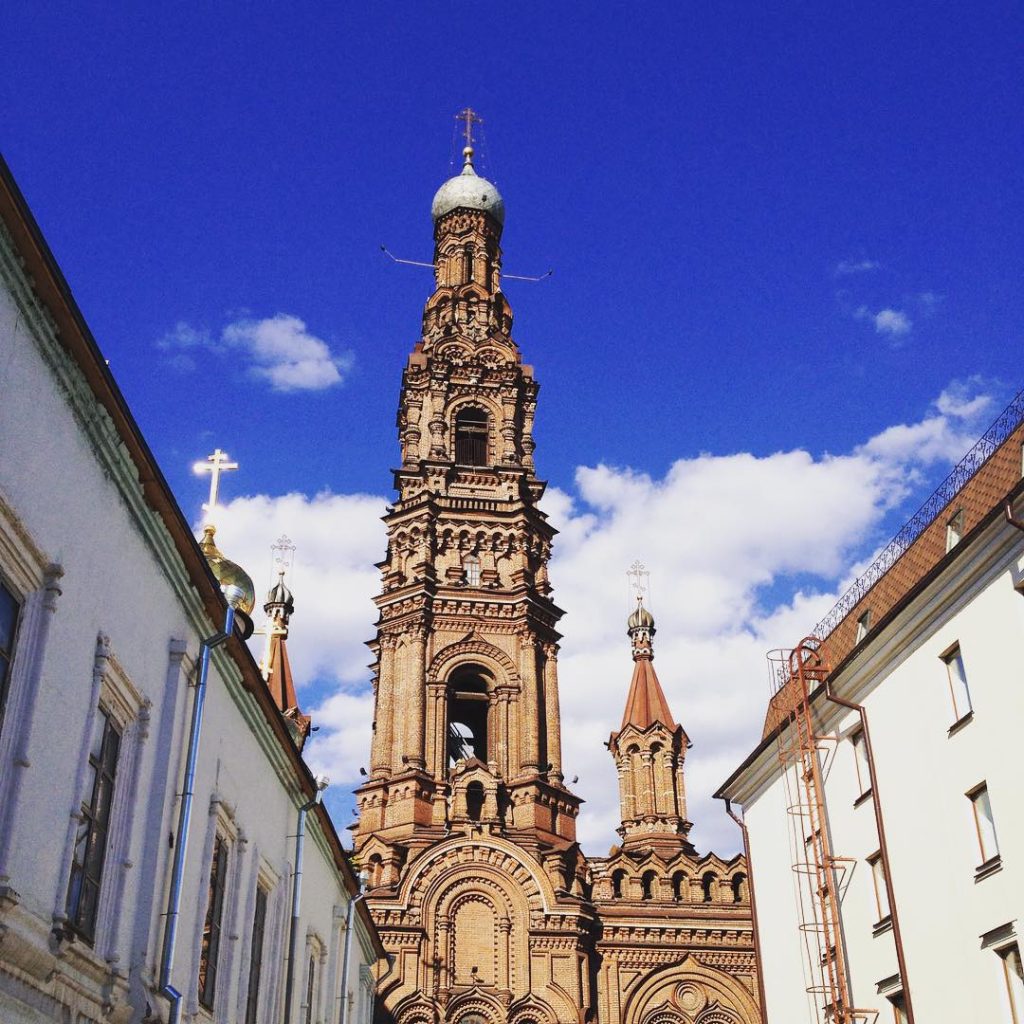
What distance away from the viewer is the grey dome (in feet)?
166

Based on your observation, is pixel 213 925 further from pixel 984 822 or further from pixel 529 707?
pixel 529 707

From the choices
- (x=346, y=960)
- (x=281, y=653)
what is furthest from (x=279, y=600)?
(x=346, y=960)

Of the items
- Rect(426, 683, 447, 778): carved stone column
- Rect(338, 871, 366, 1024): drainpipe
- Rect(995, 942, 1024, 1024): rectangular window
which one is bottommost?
Rect(995, 942, 1024, 1024): rectangular window

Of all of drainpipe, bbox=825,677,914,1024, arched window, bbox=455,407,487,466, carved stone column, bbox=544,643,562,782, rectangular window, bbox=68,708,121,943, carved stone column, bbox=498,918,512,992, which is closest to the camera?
rectangular window, bbox=68,708,121,943

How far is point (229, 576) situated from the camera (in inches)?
695

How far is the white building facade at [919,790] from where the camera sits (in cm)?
1560

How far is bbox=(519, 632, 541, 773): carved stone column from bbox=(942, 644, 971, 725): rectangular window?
21897mm

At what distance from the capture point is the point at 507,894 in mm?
35719

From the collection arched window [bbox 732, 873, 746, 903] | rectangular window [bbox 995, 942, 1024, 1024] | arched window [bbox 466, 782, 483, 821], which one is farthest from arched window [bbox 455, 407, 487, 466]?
rectangular window [bbox 995, 942, 1024, 1024]

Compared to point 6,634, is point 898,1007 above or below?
below

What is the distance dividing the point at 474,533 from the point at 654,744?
9.57 meters

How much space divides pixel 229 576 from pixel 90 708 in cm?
787

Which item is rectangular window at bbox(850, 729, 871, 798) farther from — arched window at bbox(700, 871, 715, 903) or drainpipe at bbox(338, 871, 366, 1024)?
arched window at bbox(700, 871, 715, 903)

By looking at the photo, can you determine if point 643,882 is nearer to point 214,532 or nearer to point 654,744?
point 654,744
